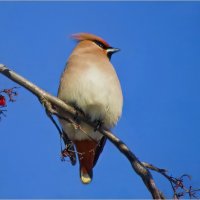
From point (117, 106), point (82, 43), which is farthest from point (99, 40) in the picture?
point (117, 106)

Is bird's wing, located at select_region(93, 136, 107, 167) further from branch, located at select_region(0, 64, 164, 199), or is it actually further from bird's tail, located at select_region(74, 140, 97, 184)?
branch, located at select_region(0, 64, 164, 199)

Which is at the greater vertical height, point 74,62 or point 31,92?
point 74,62

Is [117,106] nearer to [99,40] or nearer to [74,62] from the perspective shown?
[74,62]

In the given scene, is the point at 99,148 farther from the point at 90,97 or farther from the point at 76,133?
the point at 90,97

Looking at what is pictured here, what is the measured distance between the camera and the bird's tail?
405 centimetres

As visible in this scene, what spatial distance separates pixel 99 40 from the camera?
15.3ft

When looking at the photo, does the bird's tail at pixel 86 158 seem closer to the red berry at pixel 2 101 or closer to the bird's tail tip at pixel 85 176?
the bird's tail tip at pixel 85 176

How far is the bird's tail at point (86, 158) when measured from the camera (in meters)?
4.05

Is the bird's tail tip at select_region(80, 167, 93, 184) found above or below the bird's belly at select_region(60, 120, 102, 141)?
below

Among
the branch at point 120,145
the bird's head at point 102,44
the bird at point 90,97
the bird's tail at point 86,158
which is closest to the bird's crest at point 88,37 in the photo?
the bird's head at point 102,44

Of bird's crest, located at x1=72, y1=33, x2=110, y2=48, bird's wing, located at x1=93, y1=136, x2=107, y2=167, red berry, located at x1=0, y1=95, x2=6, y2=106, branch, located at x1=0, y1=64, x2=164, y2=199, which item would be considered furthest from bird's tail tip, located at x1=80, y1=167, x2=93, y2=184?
red berry, located at x1=0, y1=95, x2=6, y2=106

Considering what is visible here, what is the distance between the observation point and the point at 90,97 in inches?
148

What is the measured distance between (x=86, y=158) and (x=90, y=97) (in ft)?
1.96

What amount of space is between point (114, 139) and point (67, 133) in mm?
1060
